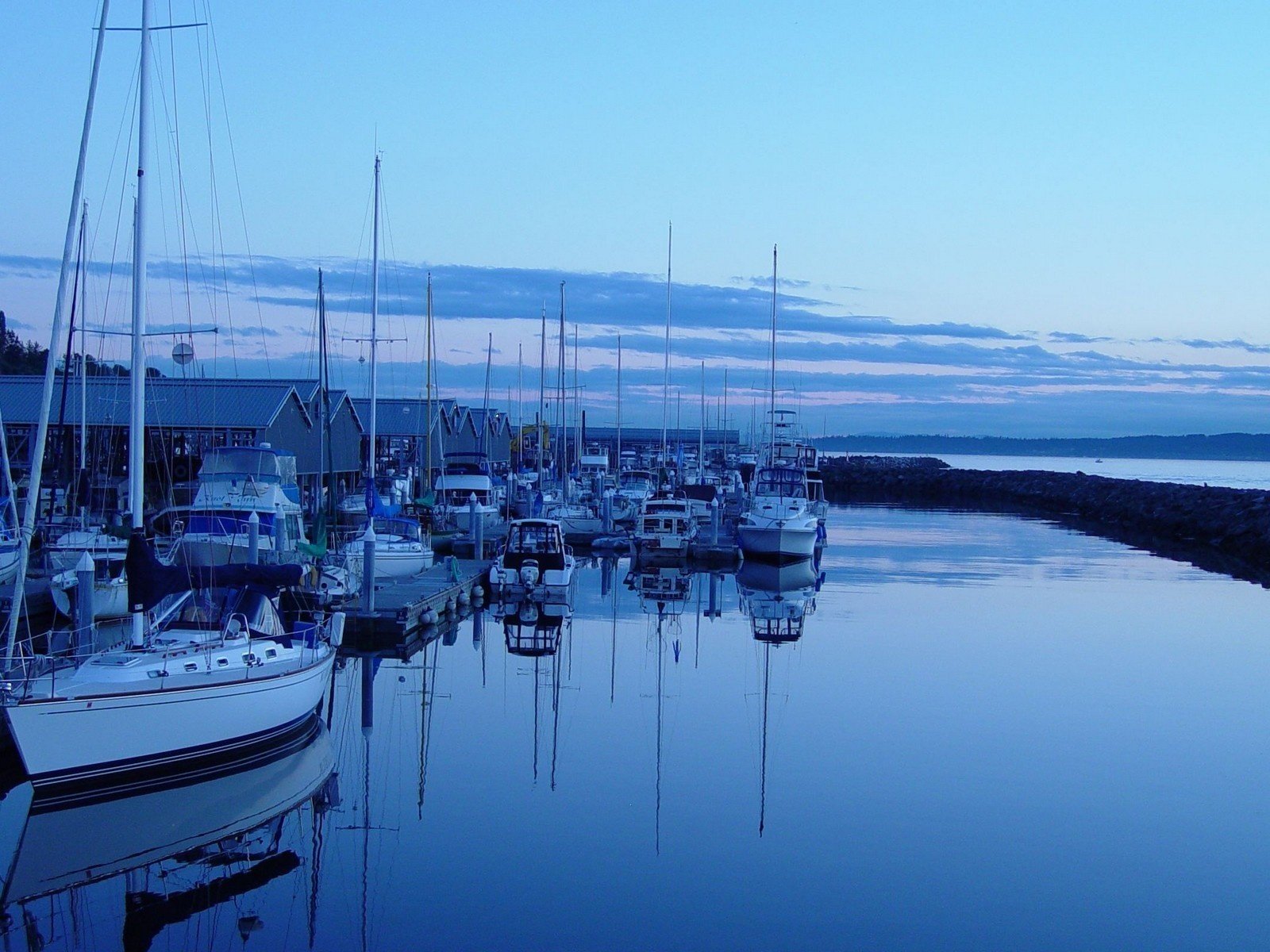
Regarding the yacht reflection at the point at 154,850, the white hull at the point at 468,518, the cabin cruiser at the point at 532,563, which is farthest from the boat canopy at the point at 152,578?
the white hull at the point at 468,518

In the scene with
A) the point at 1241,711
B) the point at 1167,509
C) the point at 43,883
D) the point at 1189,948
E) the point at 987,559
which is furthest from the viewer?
the point at 1167,509

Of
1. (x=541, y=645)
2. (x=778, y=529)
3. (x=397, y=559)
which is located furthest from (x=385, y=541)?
(x=778, y=529)

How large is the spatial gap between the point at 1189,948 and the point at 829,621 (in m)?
16.3

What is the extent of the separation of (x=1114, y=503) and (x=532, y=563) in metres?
53.1

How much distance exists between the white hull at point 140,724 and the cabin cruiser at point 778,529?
75.1 ft

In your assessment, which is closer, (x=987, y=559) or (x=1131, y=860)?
(x=1131, y=860)

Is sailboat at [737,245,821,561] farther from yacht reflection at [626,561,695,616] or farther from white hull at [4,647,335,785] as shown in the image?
white hull at [4,647,335,785]

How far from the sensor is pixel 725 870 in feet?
36.0

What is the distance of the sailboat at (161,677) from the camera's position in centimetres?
1175

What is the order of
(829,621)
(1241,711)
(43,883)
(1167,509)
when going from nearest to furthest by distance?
(43,883) < (1241,711) < (829,621) < (1167,509)

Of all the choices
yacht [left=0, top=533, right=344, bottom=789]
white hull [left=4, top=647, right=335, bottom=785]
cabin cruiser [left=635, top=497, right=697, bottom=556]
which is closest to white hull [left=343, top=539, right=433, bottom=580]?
cabin cruiser [left=635, top=497, right=697, bottom=556]

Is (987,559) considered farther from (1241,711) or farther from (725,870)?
(725,870)

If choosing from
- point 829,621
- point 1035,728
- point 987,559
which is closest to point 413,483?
point 987,559

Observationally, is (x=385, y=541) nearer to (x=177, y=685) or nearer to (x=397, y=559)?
(x=397, y=559)
